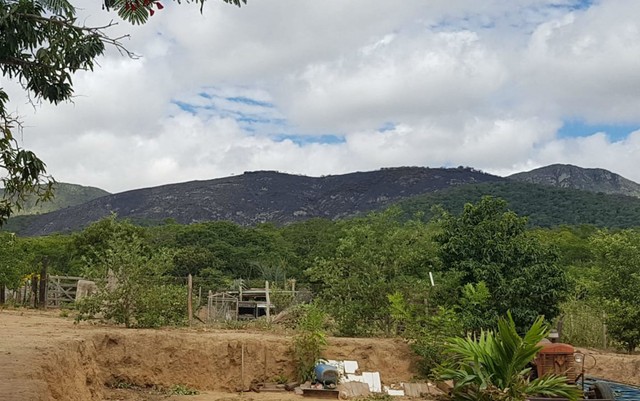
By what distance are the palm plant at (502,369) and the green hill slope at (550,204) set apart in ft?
134

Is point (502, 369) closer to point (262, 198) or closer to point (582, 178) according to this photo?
point (262, 198)

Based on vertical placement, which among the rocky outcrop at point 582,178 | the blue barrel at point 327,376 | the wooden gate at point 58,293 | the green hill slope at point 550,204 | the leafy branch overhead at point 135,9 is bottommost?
the blue barrel at point 327,376

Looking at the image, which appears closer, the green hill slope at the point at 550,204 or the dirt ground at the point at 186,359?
the dirt ground at the point at 186,359

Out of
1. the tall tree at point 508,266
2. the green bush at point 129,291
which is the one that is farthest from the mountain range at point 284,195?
the green bush at point 129,291

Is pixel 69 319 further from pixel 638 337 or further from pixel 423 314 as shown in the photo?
pixel 638 337

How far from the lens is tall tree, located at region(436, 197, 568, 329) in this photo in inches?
640

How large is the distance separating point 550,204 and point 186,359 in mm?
48257

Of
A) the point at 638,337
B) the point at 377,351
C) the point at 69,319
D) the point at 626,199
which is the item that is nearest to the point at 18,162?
the point at 377,351

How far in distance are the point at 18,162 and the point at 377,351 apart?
37.1ft

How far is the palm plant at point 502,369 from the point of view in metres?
6.93

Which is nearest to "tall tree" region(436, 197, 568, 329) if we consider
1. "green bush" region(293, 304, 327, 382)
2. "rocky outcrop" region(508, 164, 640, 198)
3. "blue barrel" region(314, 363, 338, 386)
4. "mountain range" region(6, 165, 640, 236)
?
"green bush" region(293, 304, 327, 382)

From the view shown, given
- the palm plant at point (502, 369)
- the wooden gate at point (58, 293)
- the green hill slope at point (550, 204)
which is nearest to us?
the palm plant at point (502, 369)

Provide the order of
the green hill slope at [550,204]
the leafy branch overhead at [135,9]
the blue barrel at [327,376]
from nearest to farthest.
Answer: the leafy branch overhead at [135,9]
the blue barrel at [327,376]
the green hill slope at [550,204]

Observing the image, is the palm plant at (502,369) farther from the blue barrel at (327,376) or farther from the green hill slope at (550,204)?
Answer: the green hill slope at (550,204)
